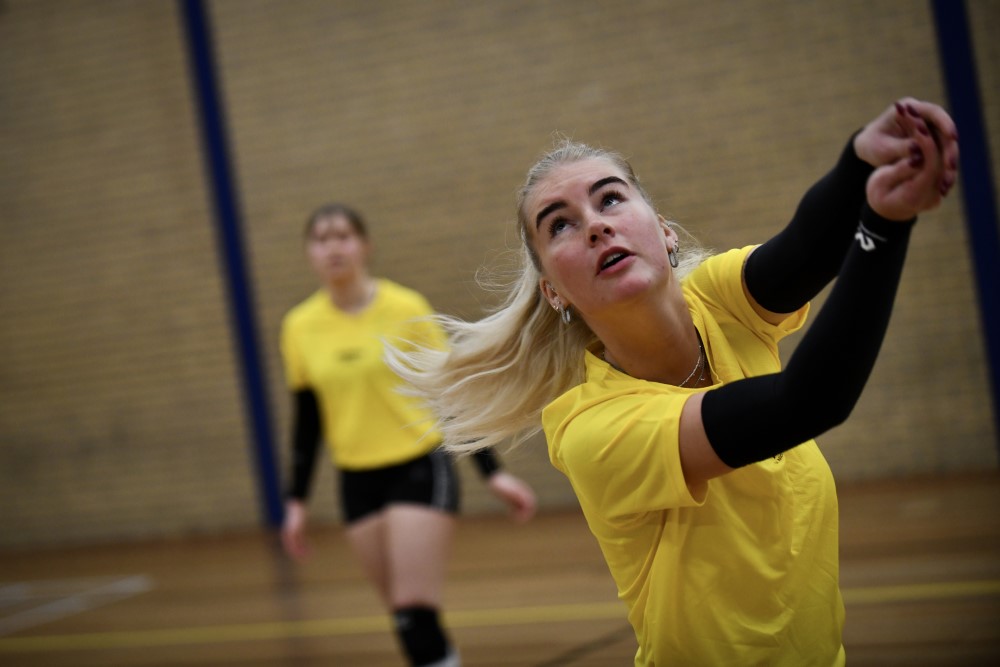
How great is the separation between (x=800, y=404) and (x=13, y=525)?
7.90 meters

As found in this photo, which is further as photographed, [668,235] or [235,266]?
[235,266]

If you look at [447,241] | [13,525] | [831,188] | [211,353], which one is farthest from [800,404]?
[13,525]

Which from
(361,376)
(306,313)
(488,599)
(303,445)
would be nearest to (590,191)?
(361,376)

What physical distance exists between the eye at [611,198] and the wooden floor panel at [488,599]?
2514 mm

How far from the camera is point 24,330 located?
770 cm

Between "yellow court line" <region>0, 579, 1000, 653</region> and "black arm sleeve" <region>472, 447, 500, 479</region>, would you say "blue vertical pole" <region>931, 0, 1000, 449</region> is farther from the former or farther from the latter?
"black arm sleeve" <region>472, 447, 500, 479</region>

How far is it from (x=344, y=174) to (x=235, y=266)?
1.06 m

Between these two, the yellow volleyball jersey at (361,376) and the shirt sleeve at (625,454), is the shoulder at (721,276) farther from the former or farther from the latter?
the yellow volleyball jersey at (361,376)

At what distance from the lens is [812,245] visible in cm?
148

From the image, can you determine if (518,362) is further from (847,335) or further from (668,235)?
(847,335)

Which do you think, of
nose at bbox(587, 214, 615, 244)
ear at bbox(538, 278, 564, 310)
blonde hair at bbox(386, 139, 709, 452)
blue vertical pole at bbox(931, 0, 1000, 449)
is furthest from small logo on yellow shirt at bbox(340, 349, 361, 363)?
blue vertical pole at bbox(931, 0, 1000, 449)

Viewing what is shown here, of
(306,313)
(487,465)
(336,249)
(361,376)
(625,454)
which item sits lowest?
(487,465)

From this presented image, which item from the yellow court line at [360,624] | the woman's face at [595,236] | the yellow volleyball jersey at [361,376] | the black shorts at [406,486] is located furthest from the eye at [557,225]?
the yellow court line at [360,624]

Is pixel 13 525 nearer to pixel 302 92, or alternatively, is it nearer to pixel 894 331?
pixel 302 92
